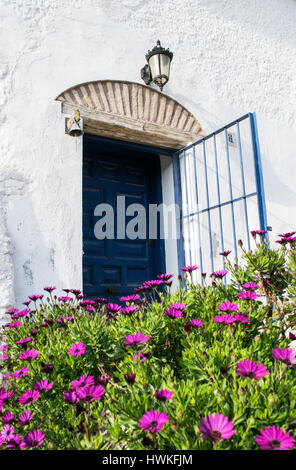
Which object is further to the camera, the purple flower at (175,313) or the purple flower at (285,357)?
the purple flower at (175,313)

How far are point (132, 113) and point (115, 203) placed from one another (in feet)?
3.12

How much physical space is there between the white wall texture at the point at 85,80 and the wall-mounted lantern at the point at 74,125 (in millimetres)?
58

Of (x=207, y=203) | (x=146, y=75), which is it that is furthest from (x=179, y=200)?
(x=146, y=75)

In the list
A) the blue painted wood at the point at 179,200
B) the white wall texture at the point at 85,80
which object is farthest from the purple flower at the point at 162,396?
the blue painted wood at the point at 179,200

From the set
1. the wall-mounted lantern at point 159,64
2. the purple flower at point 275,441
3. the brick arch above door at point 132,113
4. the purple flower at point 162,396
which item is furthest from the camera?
the wall-mounted lantern at point 159,64

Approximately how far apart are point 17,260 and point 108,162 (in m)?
1.67

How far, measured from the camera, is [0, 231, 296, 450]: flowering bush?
936 millimetres

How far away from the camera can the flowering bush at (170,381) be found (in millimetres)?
936

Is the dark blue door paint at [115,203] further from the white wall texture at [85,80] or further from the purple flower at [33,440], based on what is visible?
the purple flower at [33,440]

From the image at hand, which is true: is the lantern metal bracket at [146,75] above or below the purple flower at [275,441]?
above

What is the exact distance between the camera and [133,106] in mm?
3770

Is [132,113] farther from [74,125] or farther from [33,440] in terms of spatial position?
[33,440]

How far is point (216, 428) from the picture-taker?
0.83m
